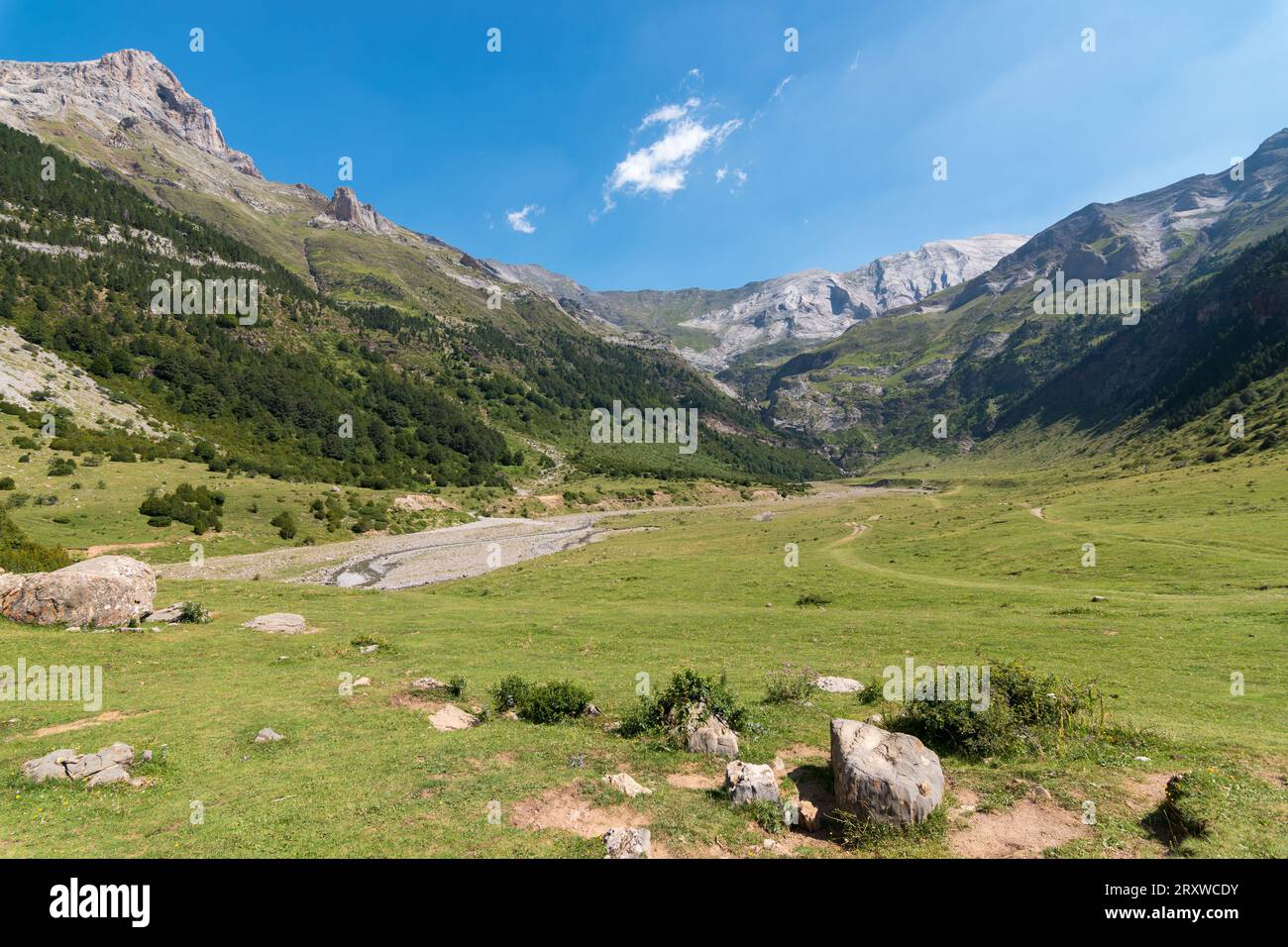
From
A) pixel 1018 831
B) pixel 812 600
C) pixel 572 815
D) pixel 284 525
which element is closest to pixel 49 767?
pixel 572 815

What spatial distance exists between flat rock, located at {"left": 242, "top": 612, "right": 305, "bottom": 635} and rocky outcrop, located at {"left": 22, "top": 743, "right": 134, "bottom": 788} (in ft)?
51.9

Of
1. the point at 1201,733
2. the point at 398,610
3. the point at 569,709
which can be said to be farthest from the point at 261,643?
the point at 1201,733

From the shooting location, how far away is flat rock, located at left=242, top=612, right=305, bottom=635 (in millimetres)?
26811

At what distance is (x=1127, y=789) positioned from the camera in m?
10.5

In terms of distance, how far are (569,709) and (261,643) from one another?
57.7 ft

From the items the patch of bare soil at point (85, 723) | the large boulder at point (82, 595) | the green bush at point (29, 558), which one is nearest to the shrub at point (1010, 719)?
the patch of bare soil at point (85, 723)

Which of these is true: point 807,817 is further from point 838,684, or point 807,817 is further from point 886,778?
point 838,684

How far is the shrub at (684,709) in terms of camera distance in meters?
15.0

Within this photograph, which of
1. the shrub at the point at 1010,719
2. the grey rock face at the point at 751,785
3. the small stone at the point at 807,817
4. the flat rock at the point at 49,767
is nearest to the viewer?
the small stone at the point at 807,817

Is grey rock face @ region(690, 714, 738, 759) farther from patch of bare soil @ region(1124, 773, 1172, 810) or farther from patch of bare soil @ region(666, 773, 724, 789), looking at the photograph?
patch of bare soil @ region(1124, 773, 1172, 810)

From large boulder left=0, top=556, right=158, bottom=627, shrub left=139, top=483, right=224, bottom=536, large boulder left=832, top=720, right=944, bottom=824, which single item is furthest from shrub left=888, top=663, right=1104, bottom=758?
shrub left=139, top=483, right=224, bottom=536

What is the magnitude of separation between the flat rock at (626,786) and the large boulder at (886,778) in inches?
166

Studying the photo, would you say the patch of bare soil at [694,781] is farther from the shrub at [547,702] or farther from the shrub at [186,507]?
the shrub at [186,507]
